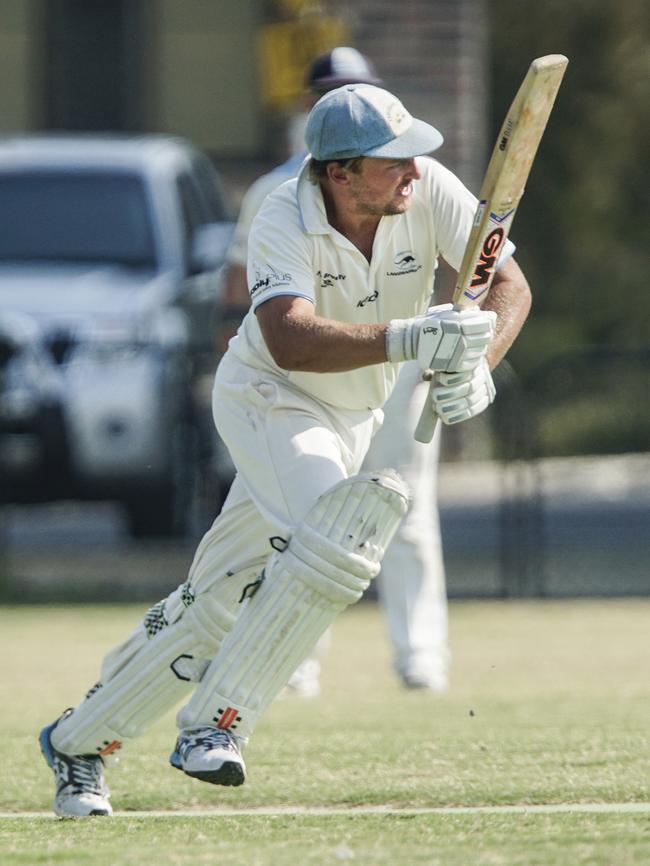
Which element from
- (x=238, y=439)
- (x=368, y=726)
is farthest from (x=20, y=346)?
(x=238, y=439)

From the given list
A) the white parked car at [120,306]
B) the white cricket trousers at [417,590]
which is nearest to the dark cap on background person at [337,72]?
the white cricket trousers at [417,590]

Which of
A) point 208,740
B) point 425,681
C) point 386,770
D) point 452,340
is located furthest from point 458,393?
point 425,681

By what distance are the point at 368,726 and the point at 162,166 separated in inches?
270

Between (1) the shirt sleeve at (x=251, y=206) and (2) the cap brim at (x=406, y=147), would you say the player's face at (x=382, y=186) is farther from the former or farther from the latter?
(1) the shirt sleeve at (x=251, y=206)

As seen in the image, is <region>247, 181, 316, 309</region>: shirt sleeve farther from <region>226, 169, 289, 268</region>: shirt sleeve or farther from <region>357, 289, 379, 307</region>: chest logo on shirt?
<region>226, 169, 289, 268</region>: shirt sleeve

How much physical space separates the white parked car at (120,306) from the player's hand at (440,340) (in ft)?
22.7

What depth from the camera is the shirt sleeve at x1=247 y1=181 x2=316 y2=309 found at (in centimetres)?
507

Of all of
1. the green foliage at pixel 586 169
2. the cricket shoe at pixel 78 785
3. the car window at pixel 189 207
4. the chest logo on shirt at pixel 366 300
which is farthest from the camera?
the green foliage at pixel 586 169

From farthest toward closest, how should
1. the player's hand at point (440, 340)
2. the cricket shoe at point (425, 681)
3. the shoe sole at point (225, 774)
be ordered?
1. the cricket shoe at point (425, 681)
2. the player's hand at point (440, 340)
3. the shoe sole at point (225, 774)

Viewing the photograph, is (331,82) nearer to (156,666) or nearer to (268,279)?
(268,279)

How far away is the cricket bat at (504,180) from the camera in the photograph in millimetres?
4863

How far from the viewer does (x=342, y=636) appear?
33.2 feet

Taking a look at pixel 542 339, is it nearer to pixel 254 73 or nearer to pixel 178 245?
pixel 254 73

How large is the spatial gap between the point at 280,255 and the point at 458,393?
57 cm
